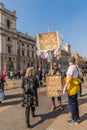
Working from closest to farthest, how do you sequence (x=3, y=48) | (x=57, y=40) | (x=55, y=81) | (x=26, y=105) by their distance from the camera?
(x=26, y=105) → (x=55, y=81) → (x=57, y=40) → (x=3, y=48)

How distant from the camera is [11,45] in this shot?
65.7 m

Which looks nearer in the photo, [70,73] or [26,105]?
[70,73]

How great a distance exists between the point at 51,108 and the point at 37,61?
241 ft

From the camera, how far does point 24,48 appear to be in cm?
7581

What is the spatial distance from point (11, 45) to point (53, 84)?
58029mm

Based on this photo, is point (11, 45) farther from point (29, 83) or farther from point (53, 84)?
point (29, 83)

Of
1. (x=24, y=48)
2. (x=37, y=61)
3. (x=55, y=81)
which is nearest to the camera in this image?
(x=55, y=81)

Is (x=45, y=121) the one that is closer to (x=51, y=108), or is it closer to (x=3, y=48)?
(x=51, y=108)

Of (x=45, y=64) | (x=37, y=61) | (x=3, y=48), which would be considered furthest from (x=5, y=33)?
(x=45, y=64)

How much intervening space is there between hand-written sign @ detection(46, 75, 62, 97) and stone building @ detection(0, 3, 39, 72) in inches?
1853

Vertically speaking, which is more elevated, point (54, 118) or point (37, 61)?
point (37, 61)

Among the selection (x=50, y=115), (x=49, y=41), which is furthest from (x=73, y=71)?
(x=49, y=41)

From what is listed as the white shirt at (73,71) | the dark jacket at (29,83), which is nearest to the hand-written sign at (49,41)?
the dark jacket at (29,83)

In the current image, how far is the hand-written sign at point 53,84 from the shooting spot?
8750 millimetres
